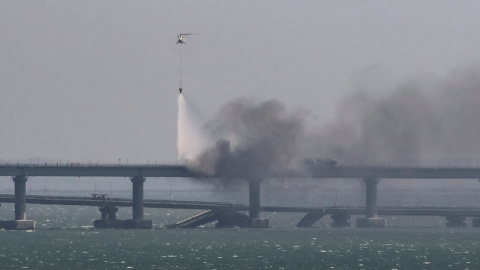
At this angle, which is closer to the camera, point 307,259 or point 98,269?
point 98,269

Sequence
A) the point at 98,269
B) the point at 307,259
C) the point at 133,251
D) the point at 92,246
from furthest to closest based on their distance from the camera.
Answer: the point at 92,246
the point at 133,251
the point at 307,259
the point at 98,269

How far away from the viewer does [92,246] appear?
196 meters

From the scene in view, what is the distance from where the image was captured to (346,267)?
519ft

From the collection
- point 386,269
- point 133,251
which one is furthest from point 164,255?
point 386,269

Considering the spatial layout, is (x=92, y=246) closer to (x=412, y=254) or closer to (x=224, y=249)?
(x=224, y=249)

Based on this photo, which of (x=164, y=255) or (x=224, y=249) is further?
(x=224, y=249)

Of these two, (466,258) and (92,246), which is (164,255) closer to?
(92,246)

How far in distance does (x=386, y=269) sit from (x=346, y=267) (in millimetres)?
5162

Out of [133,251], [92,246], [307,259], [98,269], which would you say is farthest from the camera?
[92,246]

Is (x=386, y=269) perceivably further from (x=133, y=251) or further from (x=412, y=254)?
(x=133, y=251)

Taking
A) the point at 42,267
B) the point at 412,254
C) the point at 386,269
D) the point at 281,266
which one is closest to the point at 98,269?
the point at 42,267

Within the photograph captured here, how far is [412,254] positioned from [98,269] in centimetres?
5064

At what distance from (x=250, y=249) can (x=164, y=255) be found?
63.4ft

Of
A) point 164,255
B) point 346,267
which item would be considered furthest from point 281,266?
point 164,255
